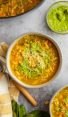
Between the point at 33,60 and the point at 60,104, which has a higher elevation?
the point at 33,60

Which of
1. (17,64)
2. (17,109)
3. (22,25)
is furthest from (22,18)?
(17,109)

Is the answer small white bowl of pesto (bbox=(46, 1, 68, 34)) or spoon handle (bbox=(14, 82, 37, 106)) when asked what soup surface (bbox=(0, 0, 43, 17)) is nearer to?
small white bowl of pesto (bbox=(46, 1, 68, 34))

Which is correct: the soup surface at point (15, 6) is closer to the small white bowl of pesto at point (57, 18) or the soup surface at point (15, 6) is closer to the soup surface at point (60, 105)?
the small white bowl of pesto at point (57, 18)

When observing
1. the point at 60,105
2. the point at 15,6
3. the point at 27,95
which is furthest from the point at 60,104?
the point at 15,6

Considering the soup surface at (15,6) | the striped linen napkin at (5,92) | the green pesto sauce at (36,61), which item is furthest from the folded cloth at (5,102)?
the soup surface at (15,6)

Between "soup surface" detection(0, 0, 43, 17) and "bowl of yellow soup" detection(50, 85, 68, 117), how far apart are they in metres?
0.39

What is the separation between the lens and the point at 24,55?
249 cm

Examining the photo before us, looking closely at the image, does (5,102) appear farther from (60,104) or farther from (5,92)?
(60,104)

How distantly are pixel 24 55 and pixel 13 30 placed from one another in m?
0.13

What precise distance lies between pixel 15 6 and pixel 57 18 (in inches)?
7.6

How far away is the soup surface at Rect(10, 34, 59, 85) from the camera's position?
8.18ft

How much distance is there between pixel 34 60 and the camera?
2498 millimetres

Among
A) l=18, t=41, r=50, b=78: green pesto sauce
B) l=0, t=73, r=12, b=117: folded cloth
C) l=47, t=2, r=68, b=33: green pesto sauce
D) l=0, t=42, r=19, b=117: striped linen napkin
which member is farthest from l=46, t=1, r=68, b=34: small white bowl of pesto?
l=0, t=73, r=12, b=117: folded cloth

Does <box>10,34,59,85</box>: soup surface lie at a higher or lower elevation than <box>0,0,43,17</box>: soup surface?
lower
